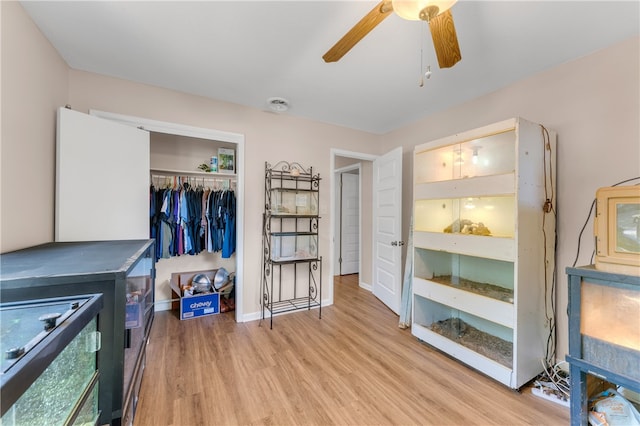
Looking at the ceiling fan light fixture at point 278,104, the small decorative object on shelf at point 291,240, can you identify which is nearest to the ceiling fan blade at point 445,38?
the ceiling fan light fixture at point 278,104

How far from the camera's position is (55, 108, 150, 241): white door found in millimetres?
1935

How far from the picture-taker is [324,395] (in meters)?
1.83

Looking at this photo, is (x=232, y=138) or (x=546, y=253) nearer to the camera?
(x=546, y=253)

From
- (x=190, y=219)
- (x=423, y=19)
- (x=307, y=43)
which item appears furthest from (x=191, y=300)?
(x=423, y=19)

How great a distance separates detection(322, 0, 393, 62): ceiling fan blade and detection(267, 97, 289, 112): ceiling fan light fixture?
1366 millimetres

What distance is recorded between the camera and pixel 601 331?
141 cm

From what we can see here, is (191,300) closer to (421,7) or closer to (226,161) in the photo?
(226,161)

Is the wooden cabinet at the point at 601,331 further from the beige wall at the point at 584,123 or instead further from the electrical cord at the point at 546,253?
the beige wall at the point at 584,123

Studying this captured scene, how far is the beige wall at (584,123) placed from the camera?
1.81 metres

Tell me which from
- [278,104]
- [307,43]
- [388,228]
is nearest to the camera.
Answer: [307,43]

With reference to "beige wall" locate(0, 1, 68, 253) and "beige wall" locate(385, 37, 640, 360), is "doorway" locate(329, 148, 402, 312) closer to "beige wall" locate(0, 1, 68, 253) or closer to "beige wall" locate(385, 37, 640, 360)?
"beige wall" locate(385, 37, 640, 360)

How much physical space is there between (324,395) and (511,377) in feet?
4.46

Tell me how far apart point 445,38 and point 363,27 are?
436 millimetres

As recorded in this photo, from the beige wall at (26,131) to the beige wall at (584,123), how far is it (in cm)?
366
